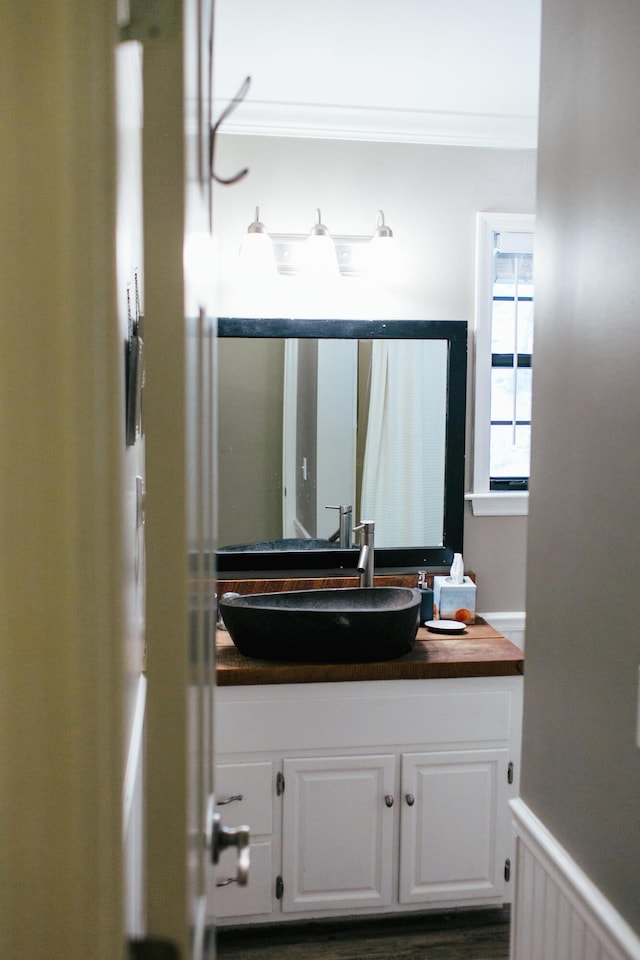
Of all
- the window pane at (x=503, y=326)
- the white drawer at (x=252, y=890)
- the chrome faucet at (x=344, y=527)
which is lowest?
the white drawer at (x=252, y=890)

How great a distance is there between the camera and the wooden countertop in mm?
2236

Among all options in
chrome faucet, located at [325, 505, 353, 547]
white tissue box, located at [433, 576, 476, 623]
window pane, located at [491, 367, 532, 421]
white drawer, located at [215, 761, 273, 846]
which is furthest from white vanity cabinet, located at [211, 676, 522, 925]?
window pane, located at [491, 367, 532, 421]

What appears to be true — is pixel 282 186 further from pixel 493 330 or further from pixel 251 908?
pixel 251 908

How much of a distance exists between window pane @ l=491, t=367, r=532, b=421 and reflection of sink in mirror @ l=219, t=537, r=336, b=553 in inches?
29.0

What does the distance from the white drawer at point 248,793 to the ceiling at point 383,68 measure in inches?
75.0

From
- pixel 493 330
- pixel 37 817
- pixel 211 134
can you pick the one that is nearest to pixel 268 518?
pixel 493 330

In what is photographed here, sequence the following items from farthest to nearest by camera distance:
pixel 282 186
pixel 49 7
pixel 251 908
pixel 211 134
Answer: pixel 282 186 → pixel 251 908 → pixel 211 134 → pixel 49 7

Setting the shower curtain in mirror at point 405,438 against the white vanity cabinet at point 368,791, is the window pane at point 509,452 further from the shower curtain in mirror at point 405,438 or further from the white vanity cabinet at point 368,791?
the white vanity cabinet at point 368,791

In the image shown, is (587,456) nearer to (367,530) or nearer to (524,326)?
(367,530)

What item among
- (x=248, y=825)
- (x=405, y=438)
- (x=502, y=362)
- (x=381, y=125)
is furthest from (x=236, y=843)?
(x=381, y=125)

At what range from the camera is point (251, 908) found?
7.59 ft

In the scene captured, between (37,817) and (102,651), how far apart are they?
0.12 meters

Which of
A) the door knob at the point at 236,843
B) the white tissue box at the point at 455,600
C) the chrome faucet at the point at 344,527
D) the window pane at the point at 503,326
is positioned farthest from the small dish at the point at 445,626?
the door knob at the point at 236,843

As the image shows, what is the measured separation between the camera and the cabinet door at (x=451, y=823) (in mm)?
2354
